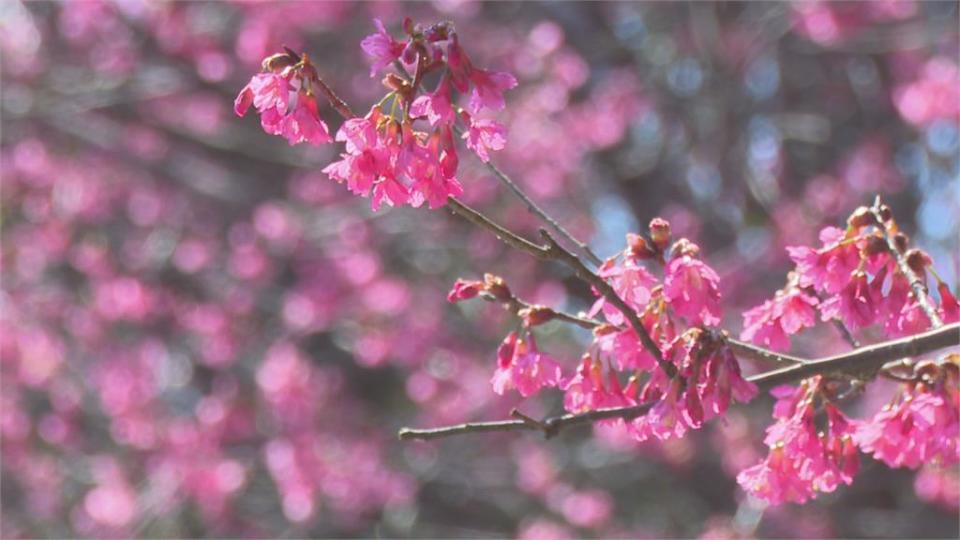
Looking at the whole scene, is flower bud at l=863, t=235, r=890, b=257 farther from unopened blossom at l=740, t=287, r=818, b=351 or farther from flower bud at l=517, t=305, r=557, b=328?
flower bud at l=517, t=305, r=557, b=328

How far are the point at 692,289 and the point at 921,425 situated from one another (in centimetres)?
42

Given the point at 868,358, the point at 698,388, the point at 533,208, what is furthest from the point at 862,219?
the point at 533,208

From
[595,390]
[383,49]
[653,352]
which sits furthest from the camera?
[595,390]

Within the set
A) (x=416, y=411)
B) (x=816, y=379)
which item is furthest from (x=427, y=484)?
(x=816, y=379)

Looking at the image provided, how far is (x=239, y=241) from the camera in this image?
23.0 ft

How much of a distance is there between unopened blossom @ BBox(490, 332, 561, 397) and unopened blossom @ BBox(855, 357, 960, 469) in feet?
1.62

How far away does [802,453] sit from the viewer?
1.83 metres

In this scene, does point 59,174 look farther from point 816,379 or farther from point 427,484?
point 816,379

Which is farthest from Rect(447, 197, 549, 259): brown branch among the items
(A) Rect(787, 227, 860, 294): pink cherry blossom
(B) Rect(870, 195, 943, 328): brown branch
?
(B) Rect(870, 195, 943, 328): brown branch

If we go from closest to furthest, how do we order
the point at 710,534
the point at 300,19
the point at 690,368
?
1. the point at 690,368
2. the point at 710,534
3. the point at 300,19

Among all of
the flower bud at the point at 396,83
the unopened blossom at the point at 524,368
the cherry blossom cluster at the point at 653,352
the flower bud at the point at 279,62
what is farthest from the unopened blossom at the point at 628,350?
the flower bud at the point at 279,62

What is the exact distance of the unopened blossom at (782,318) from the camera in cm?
185

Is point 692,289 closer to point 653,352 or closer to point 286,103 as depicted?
point 653,352

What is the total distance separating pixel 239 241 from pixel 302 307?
0.68m
